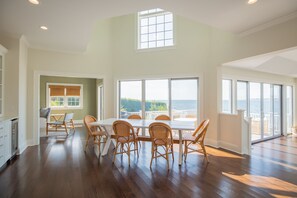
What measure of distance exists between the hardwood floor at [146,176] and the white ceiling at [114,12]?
2751 mm

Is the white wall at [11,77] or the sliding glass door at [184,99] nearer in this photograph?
the white wall at [11,77]

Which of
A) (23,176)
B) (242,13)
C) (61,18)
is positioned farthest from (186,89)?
(23,176)

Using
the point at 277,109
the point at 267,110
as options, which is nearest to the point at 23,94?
the point at 267,110

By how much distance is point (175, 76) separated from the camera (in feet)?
16.2

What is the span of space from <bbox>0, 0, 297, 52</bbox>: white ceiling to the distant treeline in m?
2.63

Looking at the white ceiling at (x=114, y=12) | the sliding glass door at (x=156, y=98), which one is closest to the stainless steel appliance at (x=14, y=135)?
the white ceiling at (x=114, y=12)

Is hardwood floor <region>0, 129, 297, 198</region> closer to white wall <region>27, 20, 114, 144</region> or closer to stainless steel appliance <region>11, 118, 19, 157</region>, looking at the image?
stainless steel appliance <region>11, 118, 19, 157</region>

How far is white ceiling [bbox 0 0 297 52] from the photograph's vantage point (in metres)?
2.47

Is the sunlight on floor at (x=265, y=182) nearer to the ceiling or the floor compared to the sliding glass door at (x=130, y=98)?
nearer to the floor

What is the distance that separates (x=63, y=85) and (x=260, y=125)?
28.8 ft

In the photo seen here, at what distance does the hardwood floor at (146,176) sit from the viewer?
2.26 meters

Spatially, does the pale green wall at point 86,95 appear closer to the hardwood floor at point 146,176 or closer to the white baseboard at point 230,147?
the hardwood floor at point 146,176

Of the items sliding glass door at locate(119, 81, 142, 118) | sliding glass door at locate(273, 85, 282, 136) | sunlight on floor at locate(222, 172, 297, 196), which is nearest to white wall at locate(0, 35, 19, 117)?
sliding glass door at locate(119, 81, 142, 118)

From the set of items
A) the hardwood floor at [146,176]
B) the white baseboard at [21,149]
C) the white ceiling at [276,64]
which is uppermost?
the white ceiling at [276,64]
